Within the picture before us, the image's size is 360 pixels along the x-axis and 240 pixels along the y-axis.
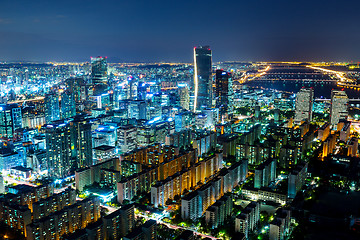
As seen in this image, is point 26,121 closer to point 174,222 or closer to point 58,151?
point 58,151

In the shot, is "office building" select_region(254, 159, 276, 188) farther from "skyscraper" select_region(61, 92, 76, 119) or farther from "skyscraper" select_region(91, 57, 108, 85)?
"skyscraper" select_region(91, 57, 108, 85)

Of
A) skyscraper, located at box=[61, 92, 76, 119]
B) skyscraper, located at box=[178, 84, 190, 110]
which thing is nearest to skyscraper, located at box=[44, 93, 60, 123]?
skyscraper, located at box=[61, 92, 76, 119]

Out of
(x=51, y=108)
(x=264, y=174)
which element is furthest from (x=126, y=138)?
(x=51, y=108)

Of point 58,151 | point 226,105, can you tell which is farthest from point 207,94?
point 58,151

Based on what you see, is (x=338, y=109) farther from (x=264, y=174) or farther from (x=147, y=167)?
(x=147, y=167)

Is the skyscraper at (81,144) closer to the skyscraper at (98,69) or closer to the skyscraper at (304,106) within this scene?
the skyscraper at (304,106)
